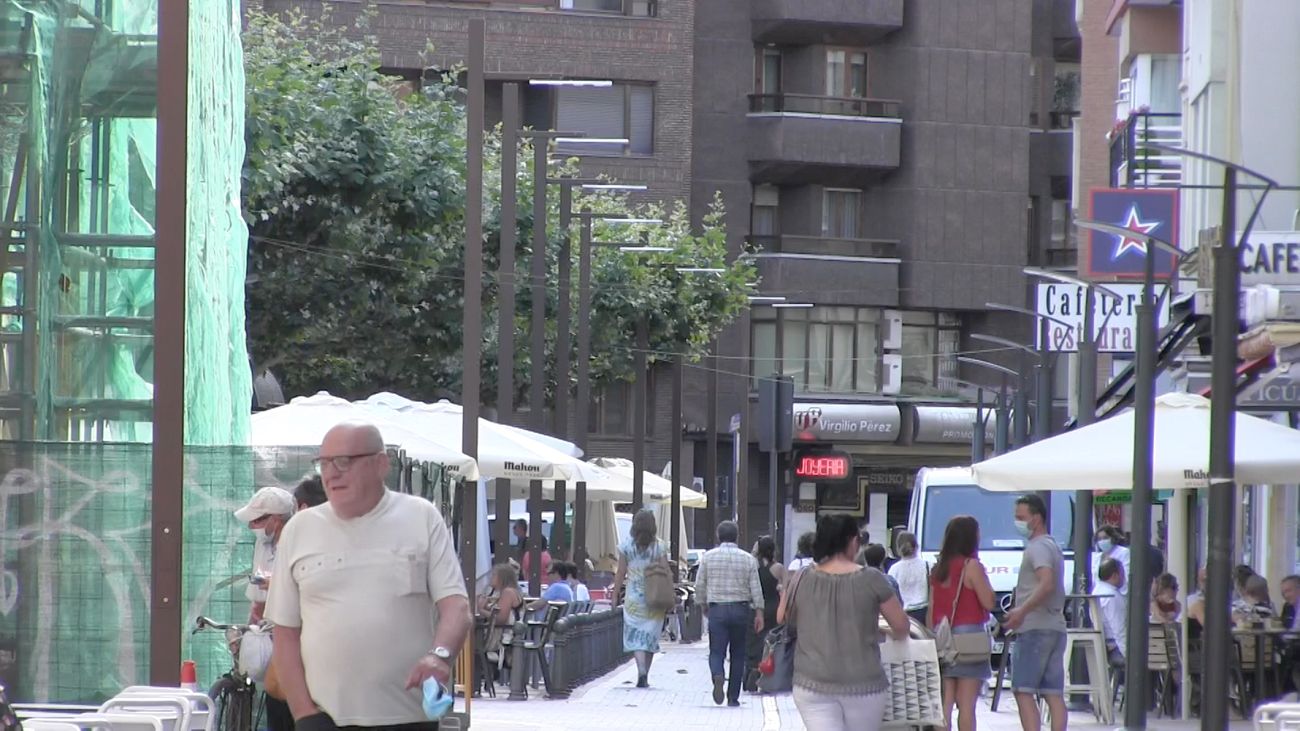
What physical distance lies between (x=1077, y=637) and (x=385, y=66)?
131ft

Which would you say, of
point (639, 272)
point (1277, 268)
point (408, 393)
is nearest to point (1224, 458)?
point (1277, 268)

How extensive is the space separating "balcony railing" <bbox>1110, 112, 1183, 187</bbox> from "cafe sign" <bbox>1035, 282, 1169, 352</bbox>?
192cm

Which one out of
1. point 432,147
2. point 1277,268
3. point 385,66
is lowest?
point 1277,268

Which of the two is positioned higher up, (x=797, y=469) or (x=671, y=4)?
(x=671, y=4)

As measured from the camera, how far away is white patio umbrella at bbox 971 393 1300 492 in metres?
19.6

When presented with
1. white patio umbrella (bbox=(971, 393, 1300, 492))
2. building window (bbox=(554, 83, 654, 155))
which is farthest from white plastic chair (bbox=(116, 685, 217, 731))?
building window (bbox=(554, 83, 654, 155))

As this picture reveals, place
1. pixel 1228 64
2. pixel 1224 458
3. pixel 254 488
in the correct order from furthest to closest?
pixel 1228 64, pixel 1224 458, pixel 254 488

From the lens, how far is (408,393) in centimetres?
4241

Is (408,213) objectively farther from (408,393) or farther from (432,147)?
(408,393)

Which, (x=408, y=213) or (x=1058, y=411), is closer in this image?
Answer: (x=408, y=213)

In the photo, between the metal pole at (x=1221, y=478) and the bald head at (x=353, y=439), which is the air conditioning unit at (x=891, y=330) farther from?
the bald head at (x=353, y=439)

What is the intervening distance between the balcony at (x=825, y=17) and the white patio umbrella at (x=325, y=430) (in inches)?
1658

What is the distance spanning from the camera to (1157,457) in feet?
68.5

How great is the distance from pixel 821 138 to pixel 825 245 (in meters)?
2.91
